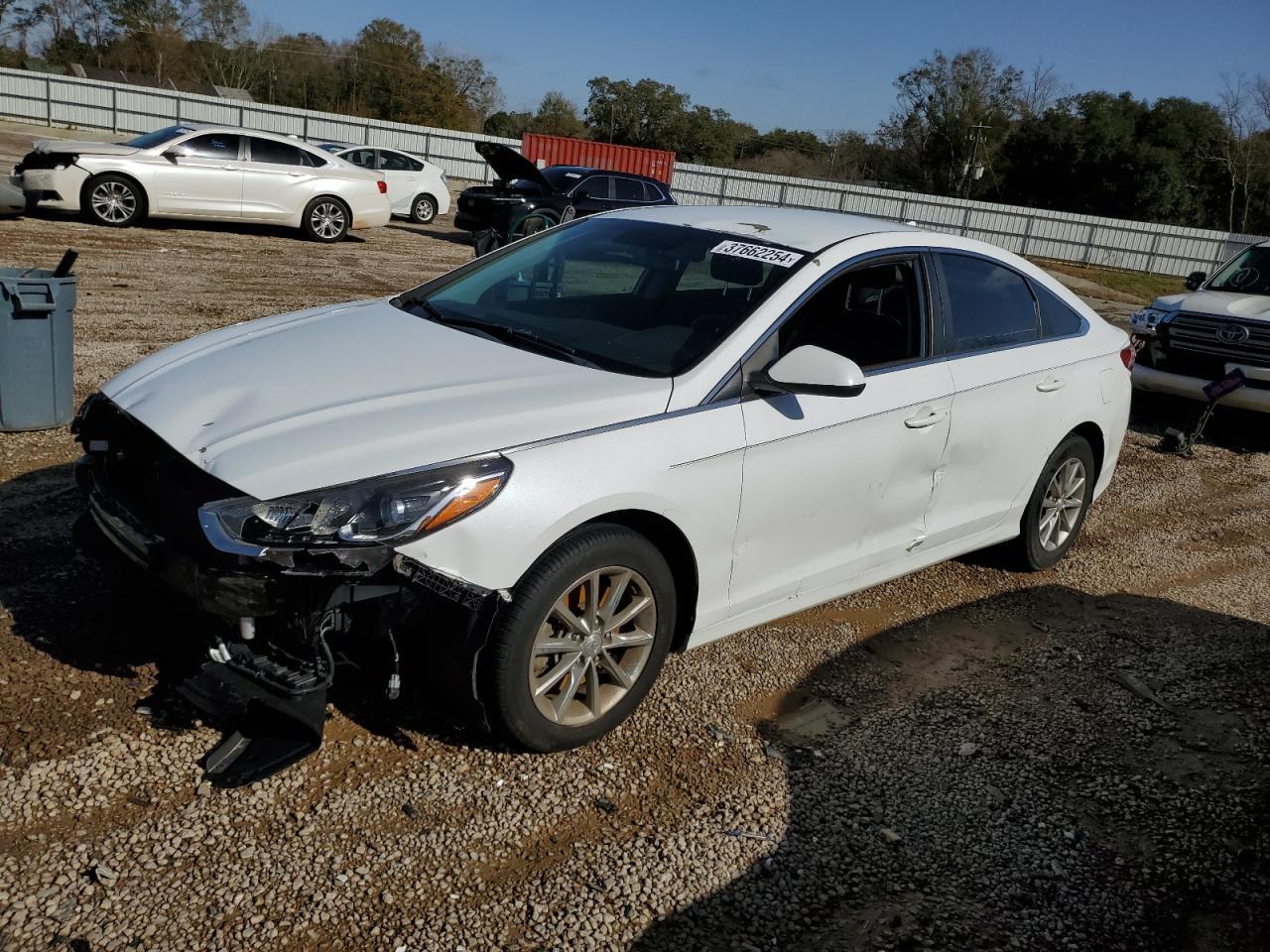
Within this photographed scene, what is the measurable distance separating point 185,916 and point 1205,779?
338 cm

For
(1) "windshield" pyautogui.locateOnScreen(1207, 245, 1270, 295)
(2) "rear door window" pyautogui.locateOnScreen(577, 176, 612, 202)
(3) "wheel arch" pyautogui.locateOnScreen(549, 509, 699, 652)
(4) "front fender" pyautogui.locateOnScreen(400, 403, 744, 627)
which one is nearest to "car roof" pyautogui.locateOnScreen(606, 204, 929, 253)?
(4) "front fender" pyautogui.locateOnScreen(400, 403, 744, 627)

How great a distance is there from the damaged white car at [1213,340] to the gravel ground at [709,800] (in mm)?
4422

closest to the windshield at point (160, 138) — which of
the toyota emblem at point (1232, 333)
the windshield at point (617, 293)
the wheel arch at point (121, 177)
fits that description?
the wheel arch at point (121, 177)

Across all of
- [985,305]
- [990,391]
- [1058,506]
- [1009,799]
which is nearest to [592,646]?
[1009,799]

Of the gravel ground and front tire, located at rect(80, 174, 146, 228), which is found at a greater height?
front tire, located at rect(80, 174, 146, 228)

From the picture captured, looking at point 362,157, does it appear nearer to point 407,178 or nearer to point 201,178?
point 407,178

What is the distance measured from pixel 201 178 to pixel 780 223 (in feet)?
43.4

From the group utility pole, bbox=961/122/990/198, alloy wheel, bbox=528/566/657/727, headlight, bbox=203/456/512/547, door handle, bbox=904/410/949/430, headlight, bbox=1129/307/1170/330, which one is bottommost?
alloy wheel, bbox=528/566/657/727

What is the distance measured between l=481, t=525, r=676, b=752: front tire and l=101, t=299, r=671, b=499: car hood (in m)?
0.40

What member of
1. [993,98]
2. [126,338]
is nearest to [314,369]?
[126,338]

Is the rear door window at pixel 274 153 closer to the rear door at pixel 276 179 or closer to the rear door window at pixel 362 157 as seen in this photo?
the rear door at pixel 276 179

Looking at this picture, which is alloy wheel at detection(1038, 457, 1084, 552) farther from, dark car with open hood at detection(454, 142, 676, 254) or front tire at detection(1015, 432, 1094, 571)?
dark car with open hood at detection(454, 142, 676, 254)

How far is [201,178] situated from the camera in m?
15.4

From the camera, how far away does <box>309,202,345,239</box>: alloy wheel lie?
16656 mm
